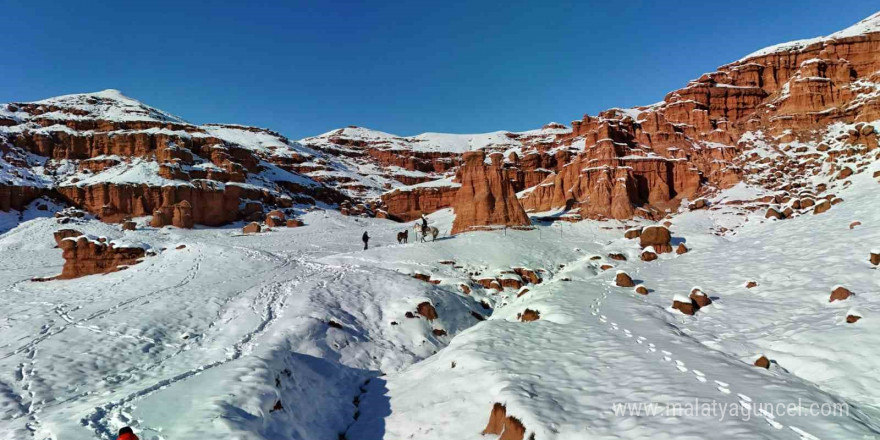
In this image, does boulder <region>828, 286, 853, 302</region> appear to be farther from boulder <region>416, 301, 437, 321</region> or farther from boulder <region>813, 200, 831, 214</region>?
boulder <region>813, 200, 831, 214</region>

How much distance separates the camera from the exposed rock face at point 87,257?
2769 centimetres

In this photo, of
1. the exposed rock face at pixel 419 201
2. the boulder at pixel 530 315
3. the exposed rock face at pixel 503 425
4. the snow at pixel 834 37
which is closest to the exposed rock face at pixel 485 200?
the boulder at pixel 530 315

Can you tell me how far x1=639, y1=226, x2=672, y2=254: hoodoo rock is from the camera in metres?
30.5

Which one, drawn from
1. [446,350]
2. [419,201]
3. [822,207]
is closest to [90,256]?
[446,350]

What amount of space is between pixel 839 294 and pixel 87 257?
4001cm

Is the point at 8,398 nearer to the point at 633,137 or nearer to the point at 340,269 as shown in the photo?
the point at 340,269

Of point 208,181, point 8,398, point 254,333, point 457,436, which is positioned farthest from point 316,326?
point 208,181

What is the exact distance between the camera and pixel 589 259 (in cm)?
3256

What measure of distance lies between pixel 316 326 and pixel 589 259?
74.3 feet

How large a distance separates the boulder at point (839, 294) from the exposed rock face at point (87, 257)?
38.7 meters

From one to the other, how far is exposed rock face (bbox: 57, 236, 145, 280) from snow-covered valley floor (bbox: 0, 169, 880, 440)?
1.89m

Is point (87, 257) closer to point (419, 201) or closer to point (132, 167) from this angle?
point (132, 167)

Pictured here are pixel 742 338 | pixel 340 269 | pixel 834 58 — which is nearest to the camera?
pixel 742 338

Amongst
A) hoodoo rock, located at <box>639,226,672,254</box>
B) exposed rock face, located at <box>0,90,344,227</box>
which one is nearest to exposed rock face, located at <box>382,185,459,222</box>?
exposed rock face, located at <box>0,90,344,227</box>
